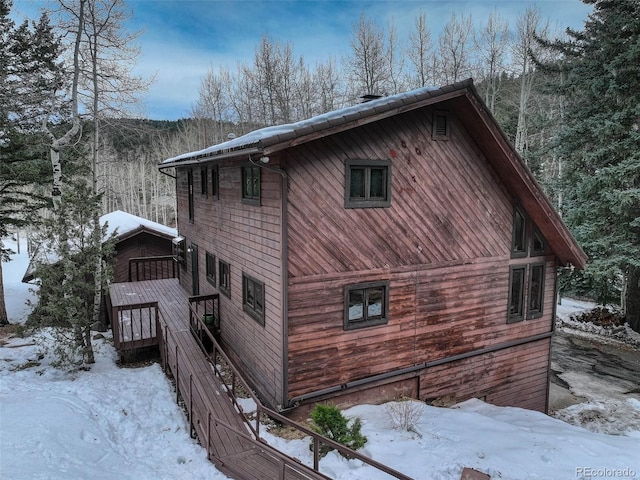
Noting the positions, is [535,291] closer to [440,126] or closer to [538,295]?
[538,295]

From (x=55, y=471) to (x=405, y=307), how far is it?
20.4ft

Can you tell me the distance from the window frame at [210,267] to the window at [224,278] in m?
0.57

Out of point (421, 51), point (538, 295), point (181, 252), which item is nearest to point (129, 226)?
point (181, 252)

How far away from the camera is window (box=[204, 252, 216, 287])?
36.3 ft

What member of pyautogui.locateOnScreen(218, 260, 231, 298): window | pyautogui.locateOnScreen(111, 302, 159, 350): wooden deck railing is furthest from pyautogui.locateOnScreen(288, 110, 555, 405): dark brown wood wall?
pyautogui.locateOnScreen(111, 302, 159, 350): wooden deck railing

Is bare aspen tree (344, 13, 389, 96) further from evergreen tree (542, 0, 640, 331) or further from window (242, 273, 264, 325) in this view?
window (242, 273, 264, 325)

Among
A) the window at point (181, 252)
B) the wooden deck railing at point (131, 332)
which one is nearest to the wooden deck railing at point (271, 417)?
the wooden deck railing at point (131, 332)

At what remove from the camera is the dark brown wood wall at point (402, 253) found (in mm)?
7125

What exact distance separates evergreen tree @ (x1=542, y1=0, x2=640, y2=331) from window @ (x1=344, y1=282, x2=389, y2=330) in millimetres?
11502

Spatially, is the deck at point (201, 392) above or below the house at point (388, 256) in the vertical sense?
below

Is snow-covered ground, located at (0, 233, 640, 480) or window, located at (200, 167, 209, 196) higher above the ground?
window, located at (200, 167, 209, 196)

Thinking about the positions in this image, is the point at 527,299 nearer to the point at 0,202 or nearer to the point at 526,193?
the point at 526,193

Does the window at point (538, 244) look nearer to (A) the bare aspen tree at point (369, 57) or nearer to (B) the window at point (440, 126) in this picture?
(B) the window at point (440, 126)

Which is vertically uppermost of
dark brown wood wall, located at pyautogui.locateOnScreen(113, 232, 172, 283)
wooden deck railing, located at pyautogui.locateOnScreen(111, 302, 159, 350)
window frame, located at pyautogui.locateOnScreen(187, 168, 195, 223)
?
window frame, located at pyautogui.locateOnScreen(187, 168, 195, 223)
